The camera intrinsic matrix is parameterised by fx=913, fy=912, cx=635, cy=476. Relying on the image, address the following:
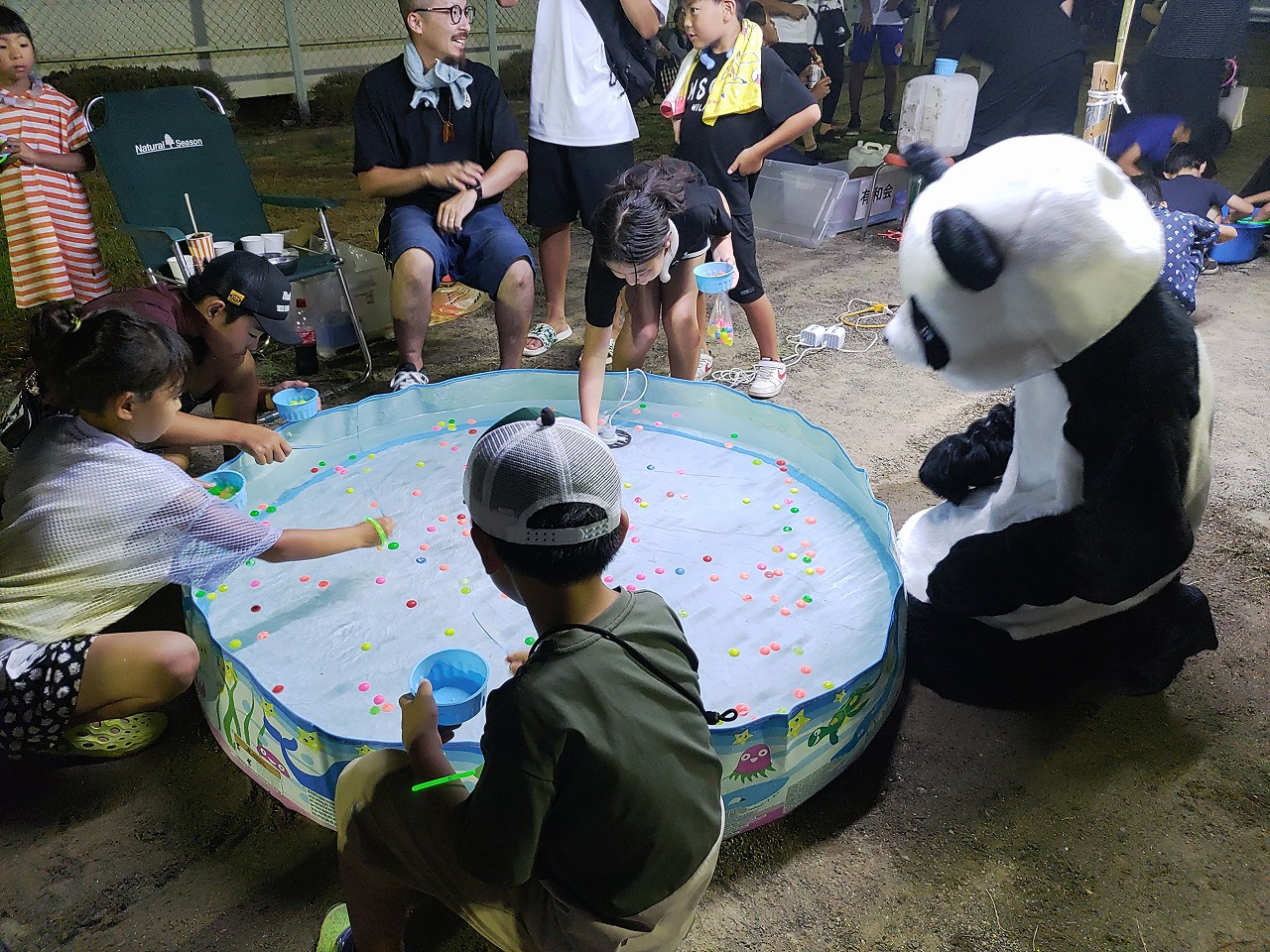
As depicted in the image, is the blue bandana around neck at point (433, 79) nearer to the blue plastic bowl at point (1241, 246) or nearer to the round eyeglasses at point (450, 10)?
the round eyeglasses at point (450, 10)

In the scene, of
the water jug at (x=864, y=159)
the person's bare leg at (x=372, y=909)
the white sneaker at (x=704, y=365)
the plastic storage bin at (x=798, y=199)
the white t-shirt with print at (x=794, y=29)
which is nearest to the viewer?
the person's bare leg at (x=372, y=909)

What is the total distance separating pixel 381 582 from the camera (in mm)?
2322

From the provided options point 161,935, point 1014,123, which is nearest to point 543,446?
point 161,935

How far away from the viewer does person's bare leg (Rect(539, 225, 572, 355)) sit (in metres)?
3.79

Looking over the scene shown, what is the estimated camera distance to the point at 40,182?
127 inches

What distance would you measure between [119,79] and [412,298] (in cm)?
599

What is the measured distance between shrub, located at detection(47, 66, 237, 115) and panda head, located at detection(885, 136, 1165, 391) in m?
7.00

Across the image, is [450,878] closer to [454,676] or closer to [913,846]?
[454,676]

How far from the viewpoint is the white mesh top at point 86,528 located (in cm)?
167

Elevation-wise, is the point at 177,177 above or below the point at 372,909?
above

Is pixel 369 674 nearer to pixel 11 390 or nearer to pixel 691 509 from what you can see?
pixel 691 509

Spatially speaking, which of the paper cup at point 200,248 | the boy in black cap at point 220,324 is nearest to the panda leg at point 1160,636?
the boy in black cap at point 220,324

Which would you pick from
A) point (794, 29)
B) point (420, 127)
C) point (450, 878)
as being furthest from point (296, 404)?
point (794, 29)

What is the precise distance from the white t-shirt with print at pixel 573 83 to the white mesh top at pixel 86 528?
2.28m
